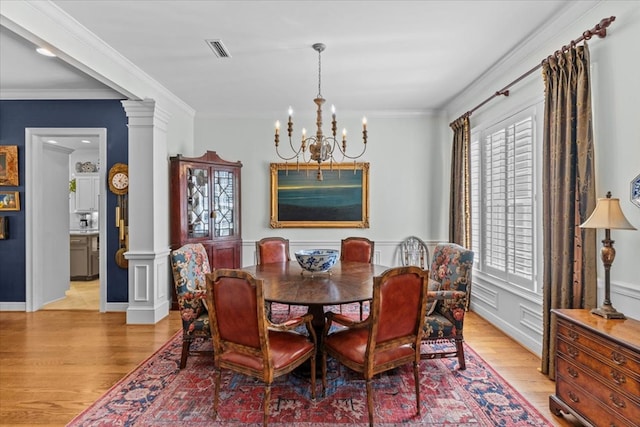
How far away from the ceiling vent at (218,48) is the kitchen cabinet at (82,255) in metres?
4.90

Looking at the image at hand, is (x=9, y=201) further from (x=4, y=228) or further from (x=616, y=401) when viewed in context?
(x=616, y=401)

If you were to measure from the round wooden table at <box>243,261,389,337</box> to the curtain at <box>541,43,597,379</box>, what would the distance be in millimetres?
1404

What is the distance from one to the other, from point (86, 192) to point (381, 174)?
655 cm

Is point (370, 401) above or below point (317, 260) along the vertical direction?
below

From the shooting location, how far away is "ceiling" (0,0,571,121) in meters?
2.68

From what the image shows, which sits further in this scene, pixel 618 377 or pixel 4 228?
pixel 4 228

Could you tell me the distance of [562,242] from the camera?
2629 mm

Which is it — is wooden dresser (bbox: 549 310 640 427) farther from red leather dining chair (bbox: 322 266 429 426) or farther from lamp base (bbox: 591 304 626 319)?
red leather dining chair (bbox: 322 266 429 426)

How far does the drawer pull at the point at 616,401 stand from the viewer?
174 centimetres

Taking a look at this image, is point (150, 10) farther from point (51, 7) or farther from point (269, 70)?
point (269, 70)

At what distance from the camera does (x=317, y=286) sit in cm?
271

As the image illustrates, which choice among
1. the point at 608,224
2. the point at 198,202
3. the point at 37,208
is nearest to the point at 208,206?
the point at 198,202

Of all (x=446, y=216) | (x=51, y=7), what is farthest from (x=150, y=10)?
(x=446, y=216)

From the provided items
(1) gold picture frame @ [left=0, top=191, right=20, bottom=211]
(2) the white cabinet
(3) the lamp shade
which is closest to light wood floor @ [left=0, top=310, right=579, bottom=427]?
(3) the lamp shade
